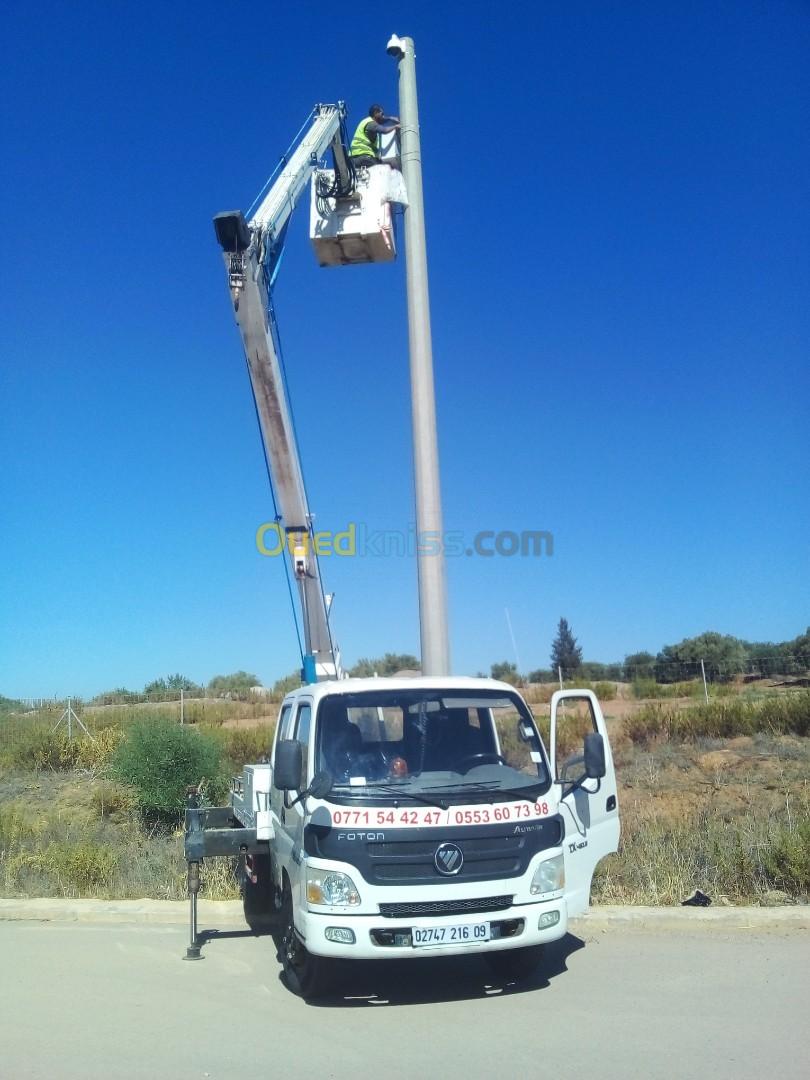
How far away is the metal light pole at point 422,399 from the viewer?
11062 millimetres

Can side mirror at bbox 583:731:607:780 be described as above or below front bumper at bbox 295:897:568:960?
above

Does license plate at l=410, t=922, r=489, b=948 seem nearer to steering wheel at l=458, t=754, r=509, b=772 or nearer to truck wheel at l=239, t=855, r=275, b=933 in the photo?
steering wheel at l=458, t=754, r=509, b=772

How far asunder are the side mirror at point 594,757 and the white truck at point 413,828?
0.6 inches

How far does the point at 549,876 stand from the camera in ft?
20.5

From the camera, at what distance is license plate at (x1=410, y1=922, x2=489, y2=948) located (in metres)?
5.79

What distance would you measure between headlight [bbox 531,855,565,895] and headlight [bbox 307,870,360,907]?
1.24 m

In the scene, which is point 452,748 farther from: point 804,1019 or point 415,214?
point 415,214

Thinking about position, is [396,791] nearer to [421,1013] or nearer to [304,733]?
[304,733]

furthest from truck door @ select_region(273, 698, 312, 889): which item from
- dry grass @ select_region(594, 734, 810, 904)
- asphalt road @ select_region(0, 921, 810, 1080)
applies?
dry grass @ select_region(594, 734, 810, 904)

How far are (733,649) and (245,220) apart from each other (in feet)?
175

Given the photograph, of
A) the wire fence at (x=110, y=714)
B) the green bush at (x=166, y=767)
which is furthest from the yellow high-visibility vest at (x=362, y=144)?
the wire fence at (x=110, y=714)

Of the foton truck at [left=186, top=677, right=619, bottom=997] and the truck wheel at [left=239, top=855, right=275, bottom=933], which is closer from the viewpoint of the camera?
the foton truck at [left=186, top=677, right=619, bottom=997]

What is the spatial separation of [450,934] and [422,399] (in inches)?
275

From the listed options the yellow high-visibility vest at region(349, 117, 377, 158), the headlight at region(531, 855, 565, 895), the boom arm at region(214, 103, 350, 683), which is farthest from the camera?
the yellow high-visibility vest at region(349, 117, 377, 158)
